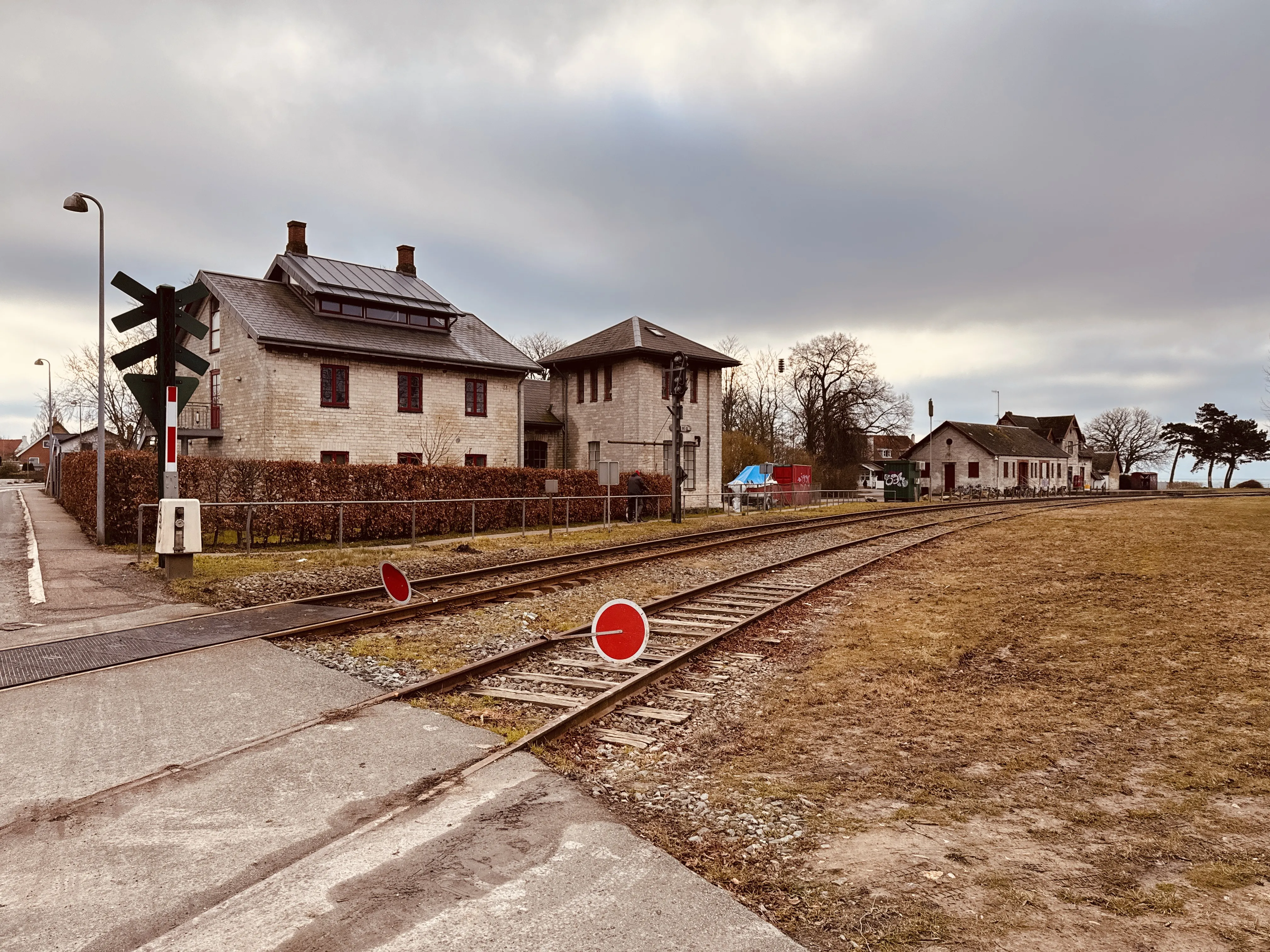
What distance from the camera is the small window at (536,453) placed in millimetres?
39438

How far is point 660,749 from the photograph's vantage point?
Result: 600 cm

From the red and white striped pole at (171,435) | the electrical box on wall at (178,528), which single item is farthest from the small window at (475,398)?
the electrical box on wall at (178,528)

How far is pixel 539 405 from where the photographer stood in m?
41.0

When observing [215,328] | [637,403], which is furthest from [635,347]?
[215,328]

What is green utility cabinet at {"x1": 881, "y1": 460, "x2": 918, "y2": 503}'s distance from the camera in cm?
4900

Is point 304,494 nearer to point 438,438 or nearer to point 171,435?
point 171,435

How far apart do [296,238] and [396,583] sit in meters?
28.4

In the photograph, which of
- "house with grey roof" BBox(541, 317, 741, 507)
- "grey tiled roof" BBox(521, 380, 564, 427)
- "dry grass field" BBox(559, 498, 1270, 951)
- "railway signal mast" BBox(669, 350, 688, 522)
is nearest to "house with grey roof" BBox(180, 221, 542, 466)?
"grey tiled roof" BBox(521, 380, 564, 427)

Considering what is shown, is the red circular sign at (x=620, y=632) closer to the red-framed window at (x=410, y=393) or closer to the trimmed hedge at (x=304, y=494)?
the trimmed hedge at (x=304, y=494)

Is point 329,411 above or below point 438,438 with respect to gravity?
above

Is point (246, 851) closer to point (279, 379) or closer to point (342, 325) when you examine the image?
point (279, 379)

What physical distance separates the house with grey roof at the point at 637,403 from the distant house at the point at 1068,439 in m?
51.7

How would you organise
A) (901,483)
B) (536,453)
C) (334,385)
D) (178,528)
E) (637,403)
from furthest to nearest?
(901,483) < (536,453) < (637,403) < (334,385) < (178,528)

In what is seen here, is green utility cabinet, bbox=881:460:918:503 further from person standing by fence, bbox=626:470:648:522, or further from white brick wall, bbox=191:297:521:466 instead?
white brick wall, bbox=191:297:521:466
